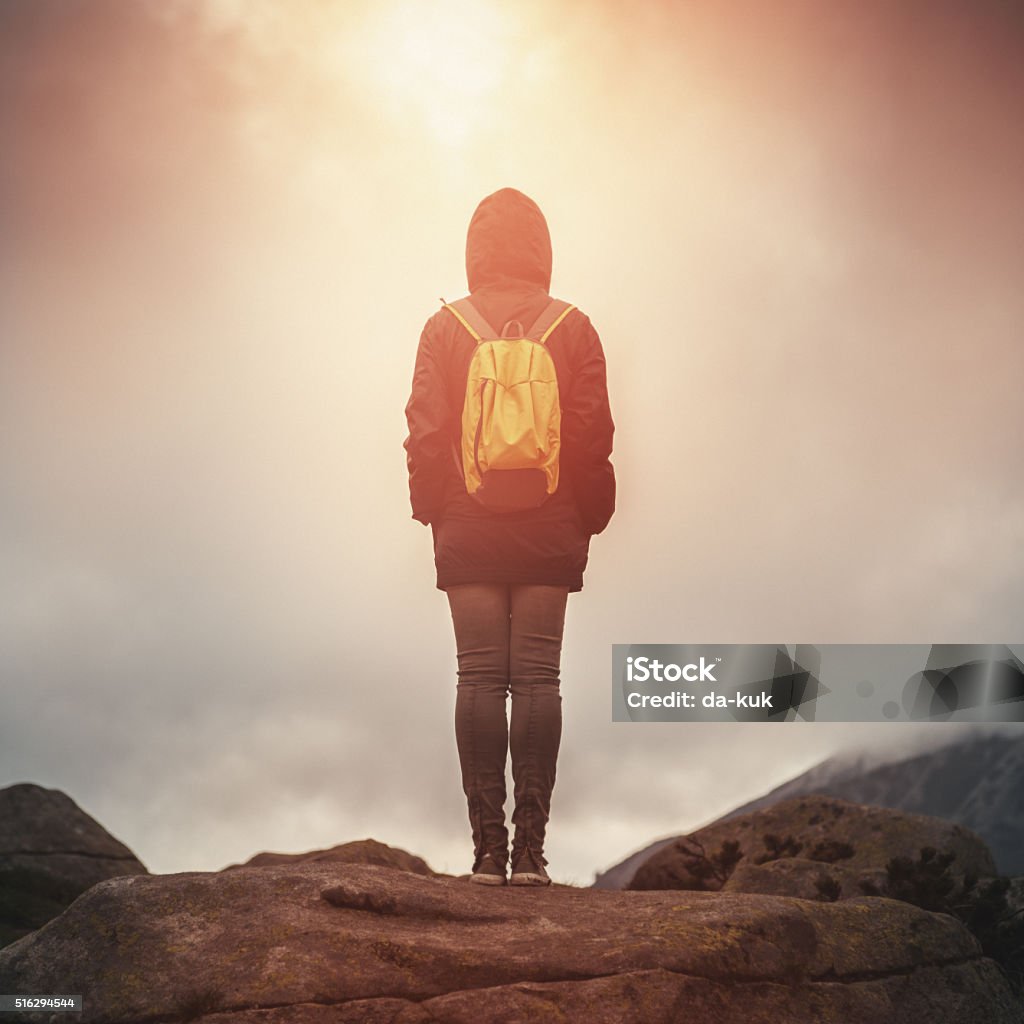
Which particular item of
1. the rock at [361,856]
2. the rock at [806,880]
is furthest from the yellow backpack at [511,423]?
the rock at [361,856]

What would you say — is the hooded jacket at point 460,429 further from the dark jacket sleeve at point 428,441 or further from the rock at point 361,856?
the rock at point 361,856

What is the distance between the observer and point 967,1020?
5.94 m

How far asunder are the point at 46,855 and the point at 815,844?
32.1ft

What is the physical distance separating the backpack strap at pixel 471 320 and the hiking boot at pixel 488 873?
341 centimetres

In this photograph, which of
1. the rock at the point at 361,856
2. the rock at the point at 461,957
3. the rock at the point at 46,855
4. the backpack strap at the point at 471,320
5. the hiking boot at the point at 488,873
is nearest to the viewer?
the rock at the point at 461,957

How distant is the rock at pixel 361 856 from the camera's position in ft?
37.5

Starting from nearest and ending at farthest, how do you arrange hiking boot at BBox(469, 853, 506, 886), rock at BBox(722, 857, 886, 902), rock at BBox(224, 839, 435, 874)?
hiking boot at BBox(469, 853, 506, 886), rock at BBox(722, 857, 886, 902), rock at BBox(224, 839, 435, 874)

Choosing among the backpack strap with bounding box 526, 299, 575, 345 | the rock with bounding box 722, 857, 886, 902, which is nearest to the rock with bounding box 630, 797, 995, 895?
the rock with bounding box 722, 857, 886, 902

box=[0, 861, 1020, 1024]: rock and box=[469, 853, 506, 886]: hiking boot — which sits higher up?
box=[469, 853, 506, 886]: hiking boot

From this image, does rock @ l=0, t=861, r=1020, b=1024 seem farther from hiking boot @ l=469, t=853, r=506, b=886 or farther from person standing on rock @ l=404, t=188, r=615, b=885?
person standing on rock @ l=404, t=188, r=615, b=885

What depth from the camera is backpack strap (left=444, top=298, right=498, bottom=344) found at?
7270mm

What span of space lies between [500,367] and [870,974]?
4254 millimetres

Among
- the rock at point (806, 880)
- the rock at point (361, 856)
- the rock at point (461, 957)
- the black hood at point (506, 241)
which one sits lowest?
the rock at point (461, 957)

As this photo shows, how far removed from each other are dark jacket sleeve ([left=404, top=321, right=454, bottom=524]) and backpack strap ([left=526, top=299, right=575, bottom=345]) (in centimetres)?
70
